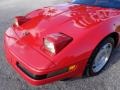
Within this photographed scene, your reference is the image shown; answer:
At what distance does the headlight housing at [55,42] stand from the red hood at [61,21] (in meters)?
0.12

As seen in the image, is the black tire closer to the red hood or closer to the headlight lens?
the red hood

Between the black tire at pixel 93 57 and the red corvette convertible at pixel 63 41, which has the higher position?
the red corvette convertible at pixel 63 41

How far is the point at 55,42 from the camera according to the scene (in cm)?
277

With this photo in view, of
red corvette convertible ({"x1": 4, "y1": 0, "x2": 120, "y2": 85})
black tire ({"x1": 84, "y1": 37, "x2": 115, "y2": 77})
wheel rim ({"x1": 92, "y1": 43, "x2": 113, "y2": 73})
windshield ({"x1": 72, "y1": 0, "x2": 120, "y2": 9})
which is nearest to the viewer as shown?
red corvette convertible ({"x1": 4, "y1": 0, "x2": 120, "y2": 85})

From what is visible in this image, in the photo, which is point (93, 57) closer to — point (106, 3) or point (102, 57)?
point (102, 57)

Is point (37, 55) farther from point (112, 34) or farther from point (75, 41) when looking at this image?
point (112, 34)

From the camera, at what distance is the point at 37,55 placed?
109 inches

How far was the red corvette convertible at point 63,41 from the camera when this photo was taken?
2.73 m

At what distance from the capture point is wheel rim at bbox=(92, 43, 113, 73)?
3.26 meters

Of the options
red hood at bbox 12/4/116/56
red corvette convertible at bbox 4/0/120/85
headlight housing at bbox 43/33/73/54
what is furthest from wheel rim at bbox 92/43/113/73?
headlight housing at bbox 43/33/73/54

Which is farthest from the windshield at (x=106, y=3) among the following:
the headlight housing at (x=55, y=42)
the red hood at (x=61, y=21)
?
the headlight housing at (x=55, y=42)

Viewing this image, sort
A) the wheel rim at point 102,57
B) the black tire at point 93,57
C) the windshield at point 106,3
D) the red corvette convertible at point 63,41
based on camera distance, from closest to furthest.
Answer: the red corvette convertible at point 63,41 → the black tire at point 93,57 → the wheel rim at point 102,57 → the windshield at point 106,3

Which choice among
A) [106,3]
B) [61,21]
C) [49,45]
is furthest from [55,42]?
[106,3]

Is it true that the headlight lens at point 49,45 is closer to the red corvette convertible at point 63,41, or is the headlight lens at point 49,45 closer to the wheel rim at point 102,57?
the red corvette convertible at point 63,41
